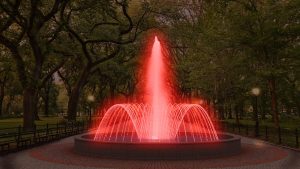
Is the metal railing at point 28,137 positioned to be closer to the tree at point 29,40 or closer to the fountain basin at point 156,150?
the tree at point 29,40

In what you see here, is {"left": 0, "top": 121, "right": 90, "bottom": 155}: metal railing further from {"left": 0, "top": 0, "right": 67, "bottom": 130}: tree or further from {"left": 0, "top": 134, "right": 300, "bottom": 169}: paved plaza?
{"left": 0, "top": 0, "right": 67, "bottom": 130}: tree

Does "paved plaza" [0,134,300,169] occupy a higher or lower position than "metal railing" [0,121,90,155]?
lower

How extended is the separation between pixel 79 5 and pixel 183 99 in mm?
35476

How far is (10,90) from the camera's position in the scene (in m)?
78.8

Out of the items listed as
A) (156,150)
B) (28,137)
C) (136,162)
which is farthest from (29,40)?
(136,162)

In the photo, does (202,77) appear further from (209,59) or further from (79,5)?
(79,5)

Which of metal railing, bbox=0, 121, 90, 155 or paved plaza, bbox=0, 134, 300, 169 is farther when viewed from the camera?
metal railing, bbox=0, 121, 90, 155

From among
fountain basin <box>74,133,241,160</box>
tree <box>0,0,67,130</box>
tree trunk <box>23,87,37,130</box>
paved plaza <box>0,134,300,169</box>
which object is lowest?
paved plaza <box>0,134,300,169</box>

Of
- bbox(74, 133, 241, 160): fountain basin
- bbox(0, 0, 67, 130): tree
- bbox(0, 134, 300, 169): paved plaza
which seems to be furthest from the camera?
bbox(0, 0, 67, 130): tree

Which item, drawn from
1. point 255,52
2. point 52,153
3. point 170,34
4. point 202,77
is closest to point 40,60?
point 52,153

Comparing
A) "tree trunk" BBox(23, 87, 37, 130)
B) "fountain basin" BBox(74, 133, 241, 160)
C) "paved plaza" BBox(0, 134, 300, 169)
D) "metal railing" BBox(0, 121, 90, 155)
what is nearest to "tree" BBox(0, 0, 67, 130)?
"tree trunk" BBox(23, 87, 37, 130)

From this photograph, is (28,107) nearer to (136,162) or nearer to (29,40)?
(29,40)

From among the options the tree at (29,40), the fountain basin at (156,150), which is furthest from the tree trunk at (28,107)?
the fountain basin at (156,150)

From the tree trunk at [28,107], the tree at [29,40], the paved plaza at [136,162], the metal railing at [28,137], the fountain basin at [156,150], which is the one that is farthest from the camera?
the tree trunk at [28,107]
